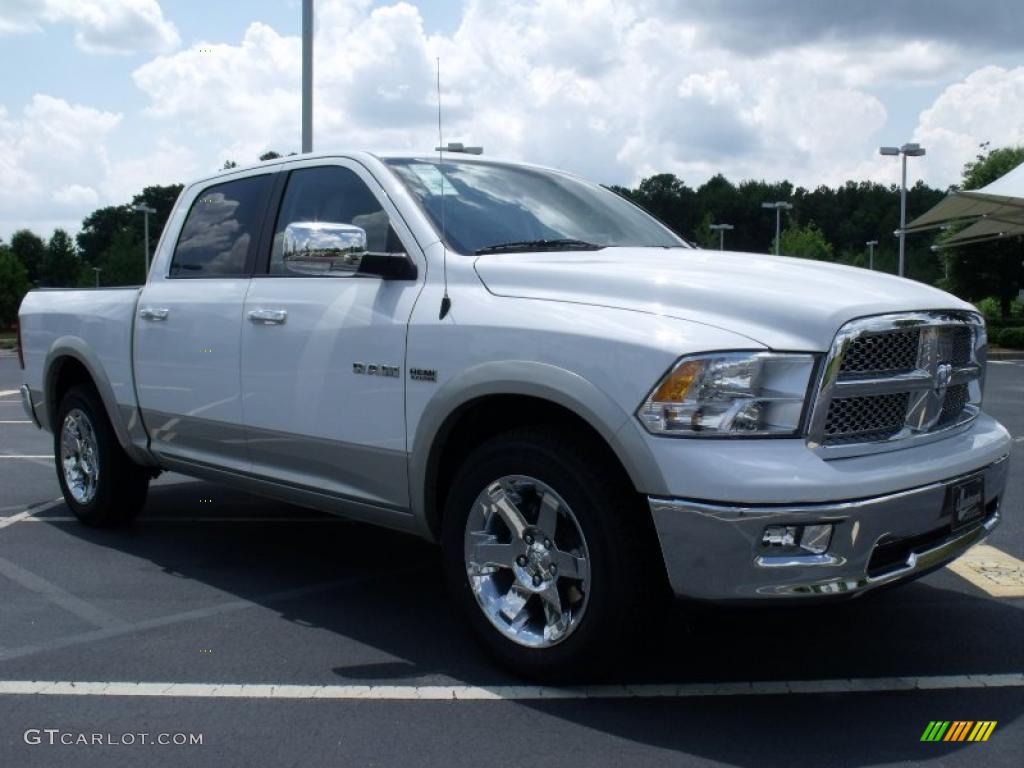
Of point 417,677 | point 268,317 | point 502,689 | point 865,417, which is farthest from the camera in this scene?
point 268,317

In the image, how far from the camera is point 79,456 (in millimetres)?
6664

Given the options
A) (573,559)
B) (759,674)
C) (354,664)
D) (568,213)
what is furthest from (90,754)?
(568,213)

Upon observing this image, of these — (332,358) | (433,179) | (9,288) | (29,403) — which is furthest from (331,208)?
(9,288)

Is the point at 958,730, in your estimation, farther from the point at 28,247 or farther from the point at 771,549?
the point at 28,247

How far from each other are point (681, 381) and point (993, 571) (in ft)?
9.30

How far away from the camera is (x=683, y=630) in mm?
4562

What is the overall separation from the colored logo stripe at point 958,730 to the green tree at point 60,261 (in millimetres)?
83235

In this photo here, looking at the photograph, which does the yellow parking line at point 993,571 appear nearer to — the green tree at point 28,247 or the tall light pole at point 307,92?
the tall light pole at point 307,92

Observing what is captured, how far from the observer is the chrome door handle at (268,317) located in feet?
15.8

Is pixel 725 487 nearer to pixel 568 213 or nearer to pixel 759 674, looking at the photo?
pixel 759 674

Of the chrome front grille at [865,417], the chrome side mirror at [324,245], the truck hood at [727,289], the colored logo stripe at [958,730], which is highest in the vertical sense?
the chrome side mirror at [324,245]

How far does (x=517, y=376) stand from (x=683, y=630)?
1472 millimetres

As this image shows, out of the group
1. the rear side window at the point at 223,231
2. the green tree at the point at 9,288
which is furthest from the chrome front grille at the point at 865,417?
the green tree at the point at 9,288

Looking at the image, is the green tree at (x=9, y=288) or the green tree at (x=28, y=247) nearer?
the green tree at (x=9, y=288)
